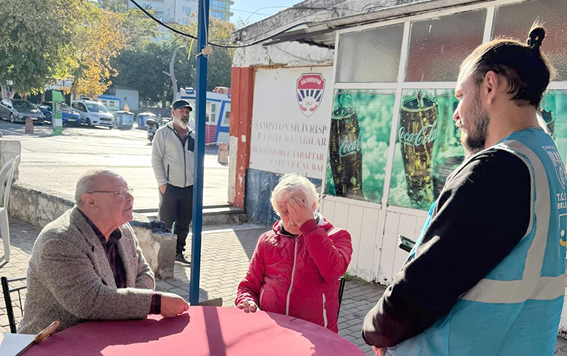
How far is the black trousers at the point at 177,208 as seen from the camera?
17.4 ft

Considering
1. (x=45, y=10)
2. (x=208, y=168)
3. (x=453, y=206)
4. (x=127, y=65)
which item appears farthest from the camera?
(x=127, y=65)

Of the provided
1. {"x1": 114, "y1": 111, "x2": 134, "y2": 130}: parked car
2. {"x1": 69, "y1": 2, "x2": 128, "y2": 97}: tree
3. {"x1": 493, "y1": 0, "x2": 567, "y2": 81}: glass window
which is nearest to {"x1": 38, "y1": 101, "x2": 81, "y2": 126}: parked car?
{"x1": 69, "y1": 2, "x2": 128, "y2": 97}: tree

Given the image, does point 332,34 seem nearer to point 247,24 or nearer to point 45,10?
point 247,24

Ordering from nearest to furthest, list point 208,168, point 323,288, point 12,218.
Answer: point 323,288
point 12,218
point 208,168

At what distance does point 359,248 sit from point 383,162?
1071mm

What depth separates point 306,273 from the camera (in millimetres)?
2340

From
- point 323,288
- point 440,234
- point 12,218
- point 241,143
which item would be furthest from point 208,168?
point 440,234

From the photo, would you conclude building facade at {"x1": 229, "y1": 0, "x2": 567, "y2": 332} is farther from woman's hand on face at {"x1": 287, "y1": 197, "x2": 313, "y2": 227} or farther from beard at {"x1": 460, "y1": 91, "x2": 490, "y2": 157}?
beard at {"x1": 460, "y1": 91, "x2": 490, "y2": 157}

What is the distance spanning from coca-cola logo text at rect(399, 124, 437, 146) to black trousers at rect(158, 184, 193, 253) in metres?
2.59

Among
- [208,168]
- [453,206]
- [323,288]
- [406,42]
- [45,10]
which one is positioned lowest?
[208,168]

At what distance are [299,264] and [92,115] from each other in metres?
32.0

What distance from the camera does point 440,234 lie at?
1.20m

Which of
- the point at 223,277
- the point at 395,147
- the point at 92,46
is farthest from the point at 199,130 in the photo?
the point at 92,46

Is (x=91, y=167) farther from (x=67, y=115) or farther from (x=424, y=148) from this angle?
(x=67, y=115)
